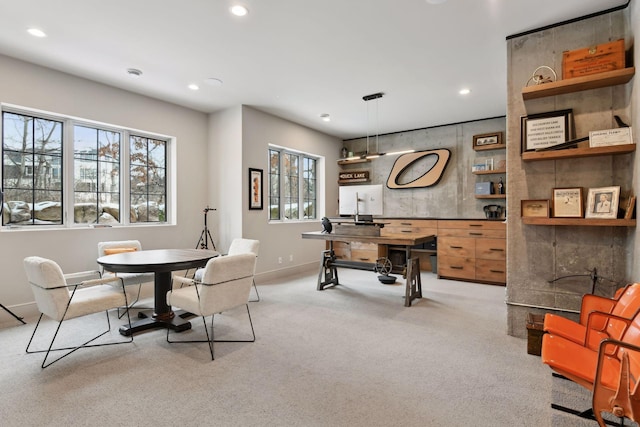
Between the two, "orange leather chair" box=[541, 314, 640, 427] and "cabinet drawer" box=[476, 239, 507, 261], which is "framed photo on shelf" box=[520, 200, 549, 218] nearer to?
"orange leather chair" box=[541, 314, 640, 427]

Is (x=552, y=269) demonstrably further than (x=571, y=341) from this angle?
Yes

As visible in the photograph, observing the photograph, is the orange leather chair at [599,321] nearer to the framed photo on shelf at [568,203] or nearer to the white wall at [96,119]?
the framed photo on shelf at [568,203]

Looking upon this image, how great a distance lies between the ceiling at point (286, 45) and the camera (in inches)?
106

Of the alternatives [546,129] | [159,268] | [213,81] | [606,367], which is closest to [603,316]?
[606,367]

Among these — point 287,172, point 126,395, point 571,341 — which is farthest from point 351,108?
point 126,395

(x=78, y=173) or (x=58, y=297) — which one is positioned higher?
(x=78, y=173)

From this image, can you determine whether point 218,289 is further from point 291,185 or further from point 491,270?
point 491,270

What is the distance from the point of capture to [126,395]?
2.08 metres

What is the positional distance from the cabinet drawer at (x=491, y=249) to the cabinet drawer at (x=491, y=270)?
80 mm

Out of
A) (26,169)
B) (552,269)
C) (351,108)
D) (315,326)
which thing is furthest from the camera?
(351,108)

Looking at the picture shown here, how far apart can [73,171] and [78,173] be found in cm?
8

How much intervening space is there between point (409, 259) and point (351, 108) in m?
2.68

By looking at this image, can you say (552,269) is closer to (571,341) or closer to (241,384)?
(571,341)

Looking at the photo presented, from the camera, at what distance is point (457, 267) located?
5.58 meters
